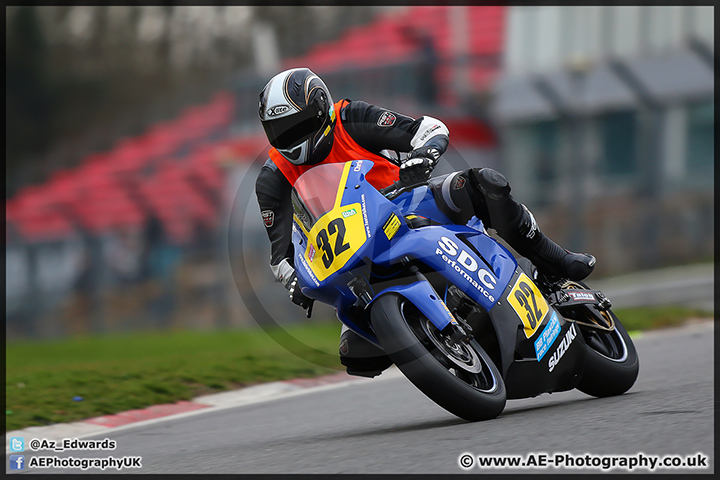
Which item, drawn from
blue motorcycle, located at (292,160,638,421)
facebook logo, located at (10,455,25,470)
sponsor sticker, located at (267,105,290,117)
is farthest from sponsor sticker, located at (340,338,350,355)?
facebook logo, located at (10,455,25,470)

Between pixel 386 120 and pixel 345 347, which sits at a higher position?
pixel 386 120

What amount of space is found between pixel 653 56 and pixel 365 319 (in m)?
11.5

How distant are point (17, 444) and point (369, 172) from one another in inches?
104

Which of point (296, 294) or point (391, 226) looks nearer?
point (391, 226)

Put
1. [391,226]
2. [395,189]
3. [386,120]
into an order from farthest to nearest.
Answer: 1. [386,120]
2. [395,189]
3. [391,226]

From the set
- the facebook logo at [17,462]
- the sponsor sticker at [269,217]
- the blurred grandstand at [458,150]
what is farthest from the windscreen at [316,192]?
the blurred grandstand at [458,150]

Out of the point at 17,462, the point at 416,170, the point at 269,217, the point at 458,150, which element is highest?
the point at 458,150

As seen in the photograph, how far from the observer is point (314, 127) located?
4.49 meters

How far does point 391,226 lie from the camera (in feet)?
13.9

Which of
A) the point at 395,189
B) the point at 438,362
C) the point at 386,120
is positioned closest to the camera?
the point at 438,362

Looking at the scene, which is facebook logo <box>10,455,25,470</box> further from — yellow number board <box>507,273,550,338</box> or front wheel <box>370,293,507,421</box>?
yellow number board <box>507,273,550,338</box>

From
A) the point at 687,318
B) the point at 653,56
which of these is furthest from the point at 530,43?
the point at 687,318

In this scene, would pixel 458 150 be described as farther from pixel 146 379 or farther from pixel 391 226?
pixel 391 226

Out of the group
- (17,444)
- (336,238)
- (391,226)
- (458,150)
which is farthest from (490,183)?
(458,150)
